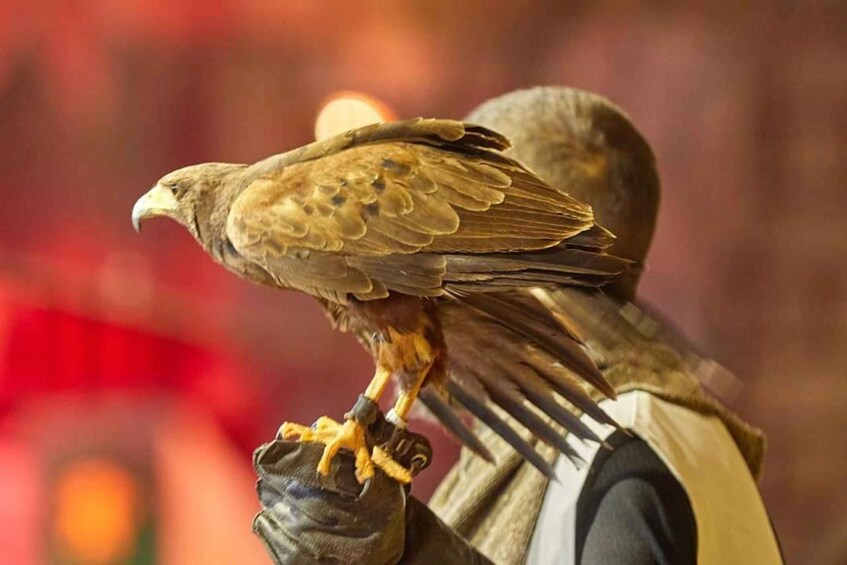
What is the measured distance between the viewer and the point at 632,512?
794mm

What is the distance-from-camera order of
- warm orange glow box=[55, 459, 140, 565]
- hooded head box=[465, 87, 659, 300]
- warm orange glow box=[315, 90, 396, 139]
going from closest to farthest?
hooded head box=[465, 87, 659, 300] → warm orange glow box=[55, 459, 140, 565] → warm orange glow box=[315, 90, 396, 139]

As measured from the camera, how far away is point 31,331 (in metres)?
1.38

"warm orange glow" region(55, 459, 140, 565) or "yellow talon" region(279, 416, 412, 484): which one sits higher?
"yellow talon" region(279, 416, 412, 484)

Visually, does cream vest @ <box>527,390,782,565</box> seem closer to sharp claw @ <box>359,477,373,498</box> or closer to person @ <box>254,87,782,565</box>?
person @ <box>254,87,782,565</box>

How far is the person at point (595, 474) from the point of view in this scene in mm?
733

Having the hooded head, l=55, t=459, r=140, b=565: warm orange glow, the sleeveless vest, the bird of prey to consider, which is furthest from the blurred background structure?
the bird of prey

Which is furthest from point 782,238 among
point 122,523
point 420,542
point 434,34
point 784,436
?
point 122,523

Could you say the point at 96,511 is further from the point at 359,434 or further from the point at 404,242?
the point at 404,242

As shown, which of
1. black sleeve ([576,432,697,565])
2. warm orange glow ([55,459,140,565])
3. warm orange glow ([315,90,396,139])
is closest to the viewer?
black sleeve ([576,432,697,565])

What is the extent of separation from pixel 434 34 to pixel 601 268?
111 cm

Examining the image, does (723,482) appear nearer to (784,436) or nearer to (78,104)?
(784,436)

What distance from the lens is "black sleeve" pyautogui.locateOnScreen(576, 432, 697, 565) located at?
780mm

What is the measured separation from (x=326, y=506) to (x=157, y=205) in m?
0.30

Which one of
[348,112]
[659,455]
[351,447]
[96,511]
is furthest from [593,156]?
[96,511]
